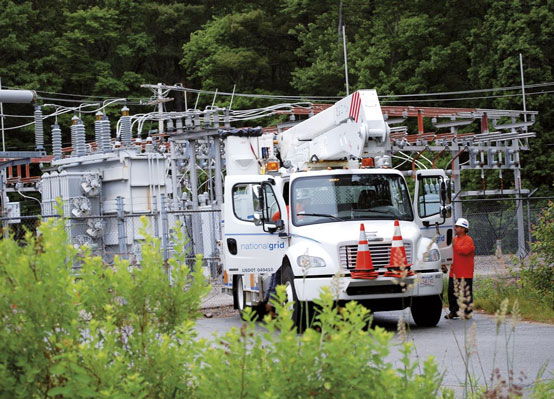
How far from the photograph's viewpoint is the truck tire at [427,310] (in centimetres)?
1592

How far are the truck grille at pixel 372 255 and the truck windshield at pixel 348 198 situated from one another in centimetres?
89

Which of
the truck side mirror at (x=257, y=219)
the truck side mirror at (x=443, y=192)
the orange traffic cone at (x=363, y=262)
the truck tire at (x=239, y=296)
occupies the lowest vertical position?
the truck tire at (x=239, y=296)

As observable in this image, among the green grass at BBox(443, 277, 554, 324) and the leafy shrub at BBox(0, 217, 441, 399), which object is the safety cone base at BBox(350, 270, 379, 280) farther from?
the leafy shrub at BBox(0, 217, 441, 399)

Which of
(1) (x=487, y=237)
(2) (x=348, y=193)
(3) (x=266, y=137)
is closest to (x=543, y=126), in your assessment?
(1) (x=487, y=237)

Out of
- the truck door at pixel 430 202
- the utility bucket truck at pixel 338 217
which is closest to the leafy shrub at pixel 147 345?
the utility bucket truck at pixel 338 217

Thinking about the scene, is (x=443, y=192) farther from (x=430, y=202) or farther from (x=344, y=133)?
(x=344, y=133)

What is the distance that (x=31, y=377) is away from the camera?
5145 mm

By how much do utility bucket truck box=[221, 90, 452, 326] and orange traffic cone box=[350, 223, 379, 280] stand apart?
0.35ft

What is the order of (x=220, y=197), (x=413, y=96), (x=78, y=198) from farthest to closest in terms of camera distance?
(x=413, y=96) < (x=78, y=198) < (x=220, y=197)

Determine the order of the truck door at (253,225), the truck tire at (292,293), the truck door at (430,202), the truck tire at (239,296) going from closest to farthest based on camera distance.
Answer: the truck tire at (292,293) → the truck door at (253,225) → the truck door at (430,202) → the truck tire at (239,296)

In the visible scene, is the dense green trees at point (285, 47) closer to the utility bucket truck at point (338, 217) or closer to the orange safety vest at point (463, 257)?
the utility bucket truck at point (338, 217)

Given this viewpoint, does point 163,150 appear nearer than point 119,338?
No

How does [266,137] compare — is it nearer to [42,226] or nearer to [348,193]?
[348,193]

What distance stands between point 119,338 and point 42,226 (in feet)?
2.49
